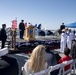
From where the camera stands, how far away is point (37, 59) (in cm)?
417

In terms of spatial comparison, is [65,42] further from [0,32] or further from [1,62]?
[1,62]

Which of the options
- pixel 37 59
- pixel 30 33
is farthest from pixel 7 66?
pixel 30 33

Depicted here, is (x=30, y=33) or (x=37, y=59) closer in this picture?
(x=37, y=59)

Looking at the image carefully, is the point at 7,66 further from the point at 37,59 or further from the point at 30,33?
the point at 30,33

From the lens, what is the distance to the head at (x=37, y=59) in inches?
165

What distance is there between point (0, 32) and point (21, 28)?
14.3 feet

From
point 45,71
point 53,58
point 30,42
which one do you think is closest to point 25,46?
point 30,42

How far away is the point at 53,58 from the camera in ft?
20.1

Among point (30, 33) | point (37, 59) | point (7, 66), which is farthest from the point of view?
point (30, 33)

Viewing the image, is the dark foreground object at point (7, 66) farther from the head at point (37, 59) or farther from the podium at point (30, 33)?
the podium at point (30, 33)

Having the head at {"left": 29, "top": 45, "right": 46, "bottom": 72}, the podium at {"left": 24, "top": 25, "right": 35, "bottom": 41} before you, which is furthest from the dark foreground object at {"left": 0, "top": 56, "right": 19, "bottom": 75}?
the podium at {"left": 24, "top": 25, "right": 35, "bottom": 41}

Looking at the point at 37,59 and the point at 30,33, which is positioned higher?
the point at 37,59

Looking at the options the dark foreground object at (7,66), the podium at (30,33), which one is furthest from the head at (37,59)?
the podium at (30,33)

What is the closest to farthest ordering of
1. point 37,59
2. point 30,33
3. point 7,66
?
point 7,66
point 37,59
point 30,33
